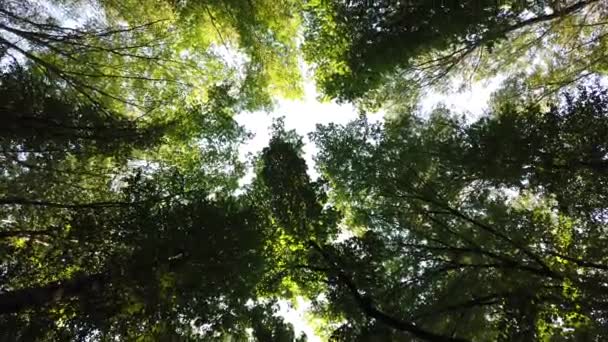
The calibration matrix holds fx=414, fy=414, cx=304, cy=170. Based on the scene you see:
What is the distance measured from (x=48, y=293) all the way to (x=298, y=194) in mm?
3527

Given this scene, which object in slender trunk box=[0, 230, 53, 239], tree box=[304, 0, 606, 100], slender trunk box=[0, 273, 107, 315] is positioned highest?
tree box=[304, 0, 606, 100]

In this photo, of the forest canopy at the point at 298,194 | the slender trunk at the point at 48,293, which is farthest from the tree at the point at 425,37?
the slender trunk at the point at 48,293

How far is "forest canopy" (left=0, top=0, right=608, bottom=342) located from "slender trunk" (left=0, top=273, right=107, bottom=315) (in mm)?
20

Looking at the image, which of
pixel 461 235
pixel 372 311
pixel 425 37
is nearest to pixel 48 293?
pixel 372 311

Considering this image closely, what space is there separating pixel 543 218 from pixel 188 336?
562cm

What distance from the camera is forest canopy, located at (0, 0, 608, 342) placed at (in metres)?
5.43

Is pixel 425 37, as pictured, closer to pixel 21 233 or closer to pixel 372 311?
pixel 372 311

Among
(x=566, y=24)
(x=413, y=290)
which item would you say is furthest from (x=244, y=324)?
(x=566, y=24)

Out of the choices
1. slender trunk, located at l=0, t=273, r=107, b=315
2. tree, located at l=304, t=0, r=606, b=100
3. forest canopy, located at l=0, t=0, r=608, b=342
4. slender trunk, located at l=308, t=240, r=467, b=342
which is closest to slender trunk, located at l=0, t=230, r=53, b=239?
forest canopy, located at l=0, t=0, r=608, b=342

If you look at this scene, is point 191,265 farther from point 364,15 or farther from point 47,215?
point 364,15

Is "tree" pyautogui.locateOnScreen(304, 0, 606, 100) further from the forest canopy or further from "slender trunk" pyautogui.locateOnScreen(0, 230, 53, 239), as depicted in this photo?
"slender trunk" pyautogui.locateOnScreen(0, 230, 53, 239)

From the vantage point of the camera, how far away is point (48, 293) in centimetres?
497

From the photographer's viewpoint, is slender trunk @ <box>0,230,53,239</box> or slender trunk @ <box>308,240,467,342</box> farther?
slender trunk @ <box>0,230,53,239</box>

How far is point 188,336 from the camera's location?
5.47 metres
